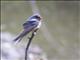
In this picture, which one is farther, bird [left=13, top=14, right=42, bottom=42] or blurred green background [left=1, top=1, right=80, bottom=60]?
blurred green background [left=1, top=1, right=80, bottom=60]

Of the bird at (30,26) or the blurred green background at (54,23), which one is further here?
the blurred green background at (54,23)

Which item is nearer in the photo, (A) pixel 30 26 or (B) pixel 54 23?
(A) pixel 30 26

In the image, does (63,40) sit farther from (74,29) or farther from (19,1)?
(19,1)

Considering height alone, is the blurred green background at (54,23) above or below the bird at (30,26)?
below

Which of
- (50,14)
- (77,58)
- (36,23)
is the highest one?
(36,23)

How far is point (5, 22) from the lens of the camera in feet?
12.1

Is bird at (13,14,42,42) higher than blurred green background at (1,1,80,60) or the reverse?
higher

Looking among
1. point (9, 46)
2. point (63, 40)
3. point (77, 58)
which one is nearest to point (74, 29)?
point (63, 40)

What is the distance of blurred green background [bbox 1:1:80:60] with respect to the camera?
3234 millimetres

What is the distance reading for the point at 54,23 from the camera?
12.4ft

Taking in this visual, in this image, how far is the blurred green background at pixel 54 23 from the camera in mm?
3234

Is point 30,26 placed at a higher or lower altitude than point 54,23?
higher

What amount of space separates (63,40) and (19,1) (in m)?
1.02

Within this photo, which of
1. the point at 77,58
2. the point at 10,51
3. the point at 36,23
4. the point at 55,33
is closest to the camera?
the point at 36,23
